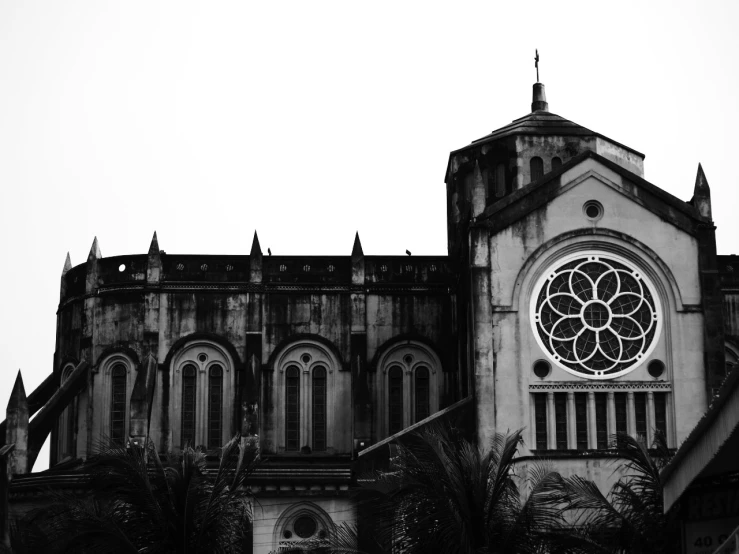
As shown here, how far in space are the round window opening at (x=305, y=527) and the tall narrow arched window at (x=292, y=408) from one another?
26.8 ft

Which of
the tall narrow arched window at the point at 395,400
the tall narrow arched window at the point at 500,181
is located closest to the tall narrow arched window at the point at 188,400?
the tall narrow arched window at the point at 395,400

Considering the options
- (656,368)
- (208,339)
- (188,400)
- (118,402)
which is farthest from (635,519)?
(118,402)

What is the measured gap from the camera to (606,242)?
145ft

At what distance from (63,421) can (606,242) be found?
21.0 m

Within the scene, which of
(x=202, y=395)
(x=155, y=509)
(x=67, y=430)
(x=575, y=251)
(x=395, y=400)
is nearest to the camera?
(x=155, y=509)

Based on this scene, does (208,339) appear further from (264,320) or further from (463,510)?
(463,510)

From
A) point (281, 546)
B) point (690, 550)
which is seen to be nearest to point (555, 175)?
point (281, 546)

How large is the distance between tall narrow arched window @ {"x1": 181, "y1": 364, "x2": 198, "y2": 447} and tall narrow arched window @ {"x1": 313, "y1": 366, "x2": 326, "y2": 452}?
431 cm

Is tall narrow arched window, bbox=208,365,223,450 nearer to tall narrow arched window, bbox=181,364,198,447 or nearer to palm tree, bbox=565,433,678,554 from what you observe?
tall narrow arched window, bbox=181,364,198,447

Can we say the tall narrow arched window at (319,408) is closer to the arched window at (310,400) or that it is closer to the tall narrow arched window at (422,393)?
the arched window at (310,400)

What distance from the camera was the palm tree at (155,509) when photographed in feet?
101

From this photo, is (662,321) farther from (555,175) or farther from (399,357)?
(399,357)

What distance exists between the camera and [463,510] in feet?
99.0

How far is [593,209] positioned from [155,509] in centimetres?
1935
